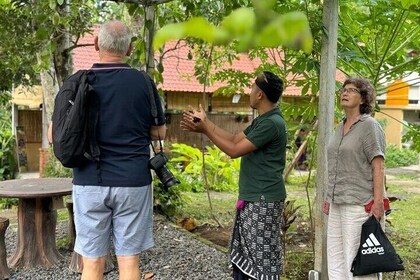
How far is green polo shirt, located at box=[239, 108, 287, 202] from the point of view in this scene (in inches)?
123

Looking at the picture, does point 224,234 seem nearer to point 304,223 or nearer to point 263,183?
point 304,223

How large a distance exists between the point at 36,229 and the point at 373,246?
3231 mm

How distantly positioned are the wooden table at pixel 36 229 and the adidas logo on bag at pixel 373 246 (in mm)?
2801

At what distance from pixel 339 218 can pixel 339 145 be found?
51 cm

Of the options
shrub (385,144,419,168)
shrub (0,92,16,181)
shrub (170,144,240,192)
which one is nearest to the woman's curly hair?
shrub (170,144,240,192)

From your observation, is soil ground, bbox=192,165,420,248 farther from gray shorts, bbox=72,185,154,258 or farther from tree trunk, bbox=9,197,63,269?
gray shorts, bbox=72,185,154,258

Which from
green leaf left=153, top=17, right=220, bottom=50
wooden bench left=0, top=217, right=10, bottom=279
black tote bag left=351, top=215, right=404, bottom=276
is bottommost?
wooden bench left=0, top=217, right=10, bottom=279

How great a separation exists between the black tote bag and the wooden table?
2780 mm

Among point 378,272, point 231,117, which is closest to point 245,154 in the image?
point 378,272

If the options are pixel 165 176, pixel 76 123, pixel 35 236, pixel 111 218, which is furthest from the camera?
pixel 35 236

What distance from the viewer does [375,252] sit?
119 inches

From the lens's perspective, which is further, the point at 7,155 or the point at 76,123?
the point at 7,155

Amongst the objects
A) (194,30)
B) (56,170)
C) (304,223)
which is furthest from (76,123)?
(56,170)

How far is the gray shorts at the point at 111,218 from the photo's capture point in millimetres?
2783
